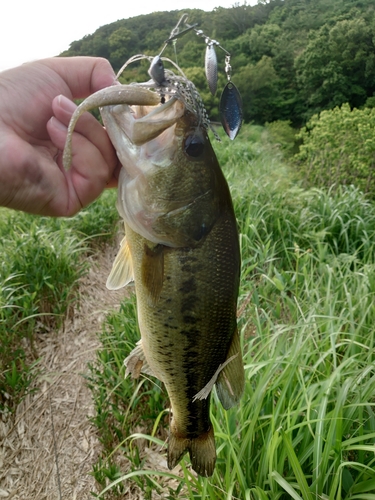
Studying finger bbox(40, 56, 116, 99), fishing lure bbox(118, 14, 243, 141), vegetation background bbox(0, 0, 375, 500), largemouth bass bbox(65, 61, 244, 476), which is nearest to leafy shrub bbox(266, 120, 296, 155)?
vegetation background bbox(0, 0, 375, 500)

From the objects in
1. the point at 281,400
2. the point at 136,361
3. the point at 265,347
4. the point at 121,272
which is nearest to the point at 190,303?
the point at 121,272

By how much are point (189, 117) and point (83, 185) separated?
19.2 inches

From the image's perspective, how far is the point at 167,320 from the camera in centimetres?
125

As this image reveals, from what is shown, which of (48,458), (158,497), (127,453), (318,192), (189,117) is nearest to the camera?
(189,117)

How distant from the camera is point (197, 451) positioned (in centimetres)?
141

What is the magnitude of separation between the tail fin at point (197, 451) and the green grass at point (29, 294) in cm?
185

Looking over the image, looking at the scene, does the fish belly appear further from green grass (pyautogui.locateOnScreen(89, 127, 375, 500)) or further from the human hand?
green grass (pyautogui.locateOnScreen(89, 127, 375, 500))

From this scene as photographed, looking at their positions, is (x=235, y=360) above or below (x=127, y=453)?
above

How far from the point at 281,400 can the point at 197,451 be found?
22.4 inches

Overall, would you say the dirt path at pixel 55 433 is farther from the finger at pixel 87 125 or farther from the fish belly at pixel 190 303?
the finger at pixel 87 125

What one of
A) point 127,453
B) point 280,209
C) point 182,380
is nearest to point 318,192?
point 280,209

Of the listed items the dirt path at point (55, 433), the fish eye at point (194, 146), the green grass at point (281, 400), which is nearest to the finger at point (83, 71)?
the fish eye at point (194, 146)

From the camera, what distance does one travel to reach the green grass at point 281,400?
5.33ft

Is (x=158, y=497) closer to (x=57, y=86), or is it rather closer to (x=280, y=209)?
(x=57, y=86)
